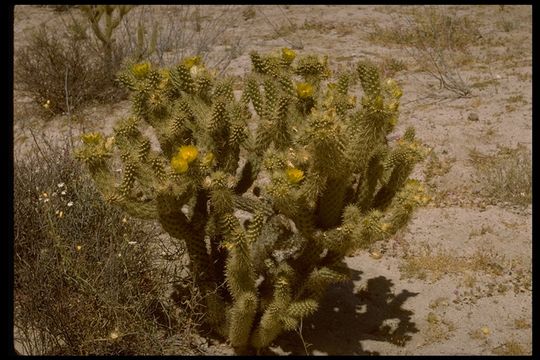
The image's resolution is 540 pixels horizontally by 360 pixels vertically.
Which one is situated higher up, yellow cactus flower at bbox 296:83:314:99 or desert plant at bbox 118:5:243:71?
yellow cactus flower at bbox 296:83:314:99

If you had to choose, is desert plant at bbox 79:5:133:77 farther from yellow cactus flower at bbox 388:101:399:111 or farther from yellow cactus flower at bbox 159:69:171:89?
yellow cactus flower at bbox 388:101:399:111

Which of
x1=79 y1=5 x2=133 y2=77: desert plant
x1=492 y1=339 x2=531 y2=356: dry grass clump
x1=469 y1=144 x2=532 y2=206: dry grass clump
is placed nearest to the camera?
x1=492 y1=339 x2=531 y2=356: dry grass clump

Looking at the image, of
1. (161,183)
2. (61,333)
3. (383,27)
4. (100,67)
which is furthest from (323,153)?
(383,27)

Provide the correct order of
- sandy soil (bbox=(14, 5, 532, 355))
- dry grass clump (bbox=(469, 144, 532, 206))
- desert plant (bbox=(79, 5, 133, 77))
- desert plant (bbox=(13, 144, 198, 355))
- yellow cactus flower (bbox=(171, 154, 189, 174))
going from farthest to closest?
desert plant (bbox=(79, 5, 133, 77)) < dry grass clump (bbox=(469, 144, 532, 206)) < sandy soil (bbox=(14, 5, 532, 355)) < desert plant (bbox=(13, 144, 198, 355)) < yellow cactus flower (bbox=(171, 154, 189, 174))

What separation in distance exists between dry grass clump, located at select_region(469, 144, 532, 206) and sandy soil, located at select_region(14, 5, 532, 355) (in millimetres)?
85

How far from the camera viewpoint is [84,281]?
3.54 m

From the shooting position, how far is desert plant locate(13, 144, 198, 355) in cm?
362

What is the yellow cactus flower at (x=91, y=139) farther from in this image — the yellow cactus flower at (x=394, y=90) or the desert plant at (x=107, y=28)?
the desert plant at (x=107, y=28)

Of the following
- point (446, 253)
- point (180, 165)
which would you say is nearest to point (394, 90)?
point (180, 165)

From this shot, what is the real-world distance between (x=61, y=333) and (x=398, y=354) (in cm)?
204

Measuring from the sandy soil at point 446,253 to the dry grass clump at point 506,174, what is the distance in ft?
0.28

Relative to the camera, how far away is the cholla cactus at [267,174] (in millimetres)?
3193

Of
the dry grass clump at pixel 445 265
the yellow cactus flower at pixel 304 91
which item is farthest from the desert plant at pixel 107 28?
the yellow cactus flower at pixel 304 91

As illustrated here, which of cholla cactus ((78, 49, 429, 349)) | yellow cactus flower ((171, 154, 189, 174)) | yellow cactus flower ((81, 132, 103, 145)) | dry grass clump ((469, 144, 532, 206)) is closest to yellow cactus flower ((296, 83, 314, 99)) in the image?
cholla cactus ((78, 49, 429, 349))
